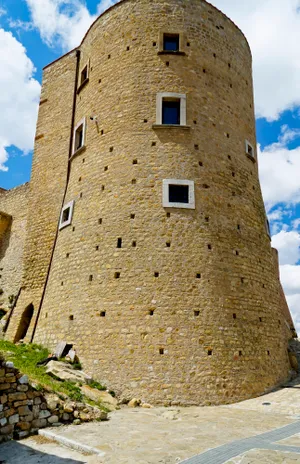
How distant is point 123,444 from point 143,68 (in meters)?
12.0

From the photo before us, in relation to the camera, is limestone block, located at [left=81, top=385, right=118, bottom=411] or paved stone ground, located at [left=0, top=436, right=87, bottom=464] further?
limestone block, located at [left=81, top=385, right=118, bottom=411]

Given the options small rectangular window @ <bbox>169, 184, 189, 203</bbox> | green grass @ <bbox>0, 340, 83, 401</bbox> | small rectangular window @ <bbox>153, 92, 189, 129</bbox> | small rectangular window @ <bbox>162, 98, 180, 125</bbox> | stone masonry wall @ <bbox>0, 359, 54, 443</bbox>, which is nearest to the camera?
stone masonry wall @ <bbox>0, 359, 54, 443</bbox>

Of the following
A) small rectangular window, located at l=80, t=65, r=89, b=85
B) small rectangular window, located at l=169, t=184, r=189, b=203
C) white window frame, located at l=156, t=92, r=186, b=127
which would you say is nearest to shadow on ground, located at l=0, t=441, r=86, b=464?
small rectangular window, located at l=169, t=184, r=189, b=203

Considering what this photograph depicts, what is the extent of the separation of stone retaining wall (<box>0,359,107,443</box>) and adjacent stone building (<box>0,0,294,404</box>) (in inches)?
106

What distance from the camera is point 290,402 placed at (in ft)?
33.8

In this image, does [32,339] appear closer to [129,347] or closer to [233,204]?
[129,347]

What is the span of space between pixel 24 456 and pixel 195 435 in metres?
2.89

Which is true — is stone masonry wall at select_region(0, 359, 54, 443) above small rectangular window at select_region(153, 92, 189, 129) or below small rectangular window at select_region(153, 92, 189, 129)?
below

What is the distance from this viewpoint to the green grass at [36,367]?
8.62m

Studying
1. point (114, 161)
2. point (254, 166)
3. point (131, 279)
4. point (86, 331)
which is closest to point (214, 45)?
point (254, 166)

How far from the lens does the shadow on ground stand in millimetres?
5781

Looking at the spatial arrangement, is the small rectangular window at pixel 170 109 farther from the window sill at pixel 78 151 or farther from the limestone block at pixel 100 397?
the limestone block at pixel 100 397

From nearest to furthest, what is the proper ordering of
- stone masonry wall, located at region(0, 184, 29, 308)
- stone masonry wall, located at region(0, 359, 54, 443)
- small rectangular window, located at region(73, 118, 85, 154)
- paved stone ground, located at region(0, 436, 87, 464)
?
paved stone ground, located at region(0, 436, 87, 464) → stone masonry wall, located at region(0, 359, 54, 443) → small rectangular window, located at region(73, 118, 85, 154) → stone masonry wall, located at region(0, 184, 29, 308)

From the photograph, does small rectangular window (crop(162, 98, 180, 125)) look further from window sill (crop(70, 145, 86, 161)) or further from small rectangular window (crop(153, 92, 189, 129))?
window sill (crop(70, 145, 86, 161))
